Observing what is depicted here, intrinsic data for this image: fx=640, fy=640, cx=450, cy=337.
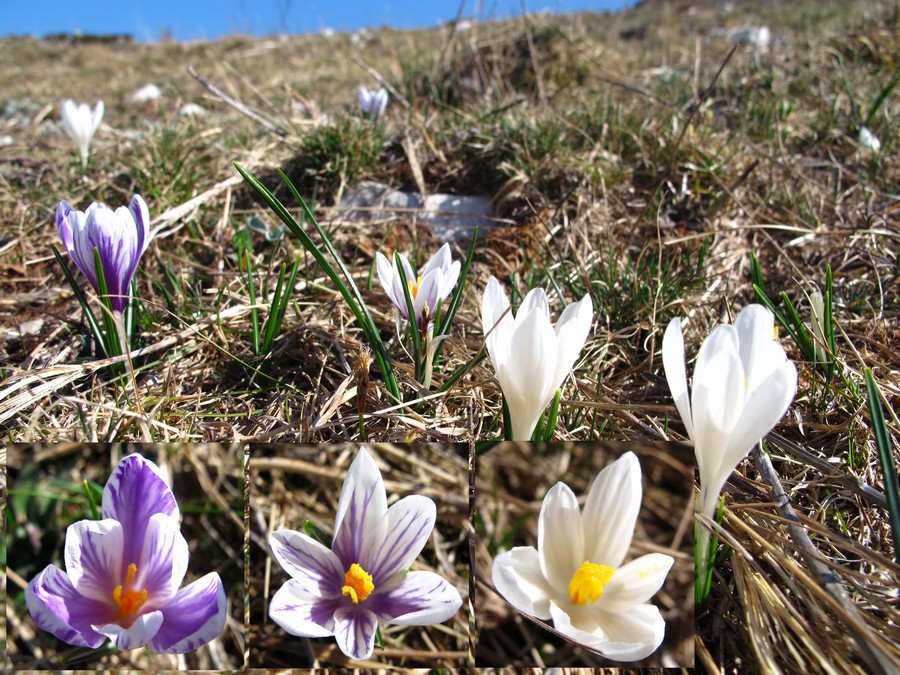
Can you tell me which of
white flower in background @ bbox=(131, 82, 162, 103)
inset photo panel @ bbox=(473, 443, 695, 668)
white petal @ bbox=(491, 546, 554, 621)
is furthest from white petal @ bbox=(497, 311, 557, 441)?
white flower in background @ bbox=(131, 82, 162, 103)

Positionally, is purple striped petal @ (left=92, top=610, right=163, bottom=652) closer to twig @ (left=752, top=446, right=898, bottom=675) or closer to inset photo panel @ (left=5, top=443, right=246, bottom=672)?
inset photo panel @ (left=5, top=443, right=246, bottom=672)

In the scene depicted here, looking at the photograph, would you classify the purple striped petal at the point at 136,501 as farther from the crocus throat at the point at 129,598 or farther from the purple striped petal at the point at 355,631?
the purple striped petal at the point at 355,631

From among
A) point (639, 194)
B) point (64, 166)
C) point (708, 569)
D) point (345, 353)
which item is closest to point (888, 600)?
point (708, 569)

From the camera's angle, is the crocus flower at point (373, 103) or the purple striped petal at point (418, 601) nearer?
the purple striped petal at point (418, 601)

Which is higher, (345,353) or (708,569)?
(345,353)

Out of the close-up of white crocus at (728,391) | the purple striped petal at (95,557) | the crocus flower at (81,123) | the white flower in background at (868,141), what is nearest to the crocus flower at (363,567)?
the purple striped petal at (95,557)

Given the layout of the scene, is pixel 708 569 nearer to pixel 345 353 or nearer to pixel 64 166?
pixel 345 353
